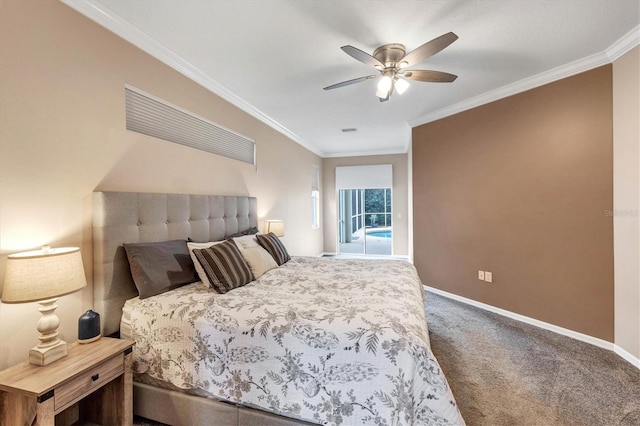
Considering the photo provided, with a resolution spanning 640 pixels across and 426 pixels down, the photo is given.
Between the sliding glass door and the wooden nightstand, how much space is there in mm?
6157

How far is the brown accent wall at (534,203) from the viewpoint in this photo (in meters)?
2.71

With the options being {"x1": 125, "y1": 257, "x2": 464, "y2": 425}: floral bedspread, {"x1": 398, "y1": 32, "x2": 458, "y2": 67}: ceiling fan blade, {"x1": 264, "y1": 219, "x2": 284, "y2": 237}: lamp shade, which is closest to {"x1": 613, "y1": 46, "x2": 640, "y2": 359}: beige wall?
{"x1": 398, "y1": 32, "x2": 458, "y2": 67}: ceiling fan blade

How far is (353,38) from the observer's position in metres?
2.29

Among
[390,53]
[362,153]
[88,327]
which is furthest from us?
[362,153]

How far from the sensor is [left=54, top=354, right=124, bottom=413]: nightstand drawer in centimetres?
127

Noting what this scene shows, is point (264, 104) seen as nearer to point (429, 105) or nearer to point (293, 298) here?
point (429, 105)

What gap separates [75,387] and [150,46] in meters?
2.41

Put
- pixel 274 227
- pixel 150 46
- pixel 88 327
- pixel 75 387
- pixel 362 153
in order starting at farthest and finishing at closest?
1. pixel 362 153
2. pixel 274 227
3. pixel 150 46
4. pixel 88 327
5. pixel 75 387

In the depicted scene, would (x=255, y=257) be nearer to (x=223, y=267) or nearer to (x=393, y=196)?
(x=223, y=267)

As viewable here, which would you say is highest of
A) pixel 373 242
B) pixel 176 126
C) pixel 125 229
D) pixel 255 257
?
pixel 176 126

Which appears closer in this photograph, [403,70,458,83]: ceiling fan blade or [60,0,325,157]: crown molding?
[60,0,325,157]: crown molding

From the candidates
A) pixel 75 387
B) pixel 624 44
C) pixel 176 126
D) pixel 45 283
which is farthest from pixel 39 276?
pixel 624 44

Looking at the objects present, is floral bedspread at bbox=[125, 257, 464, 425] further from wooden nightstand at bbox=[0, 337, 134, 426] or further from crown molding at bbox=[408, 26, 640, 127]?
crown molding at bbox=[408, 26, 640, 127]

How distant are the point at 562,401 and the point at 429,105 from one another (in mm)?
3478
